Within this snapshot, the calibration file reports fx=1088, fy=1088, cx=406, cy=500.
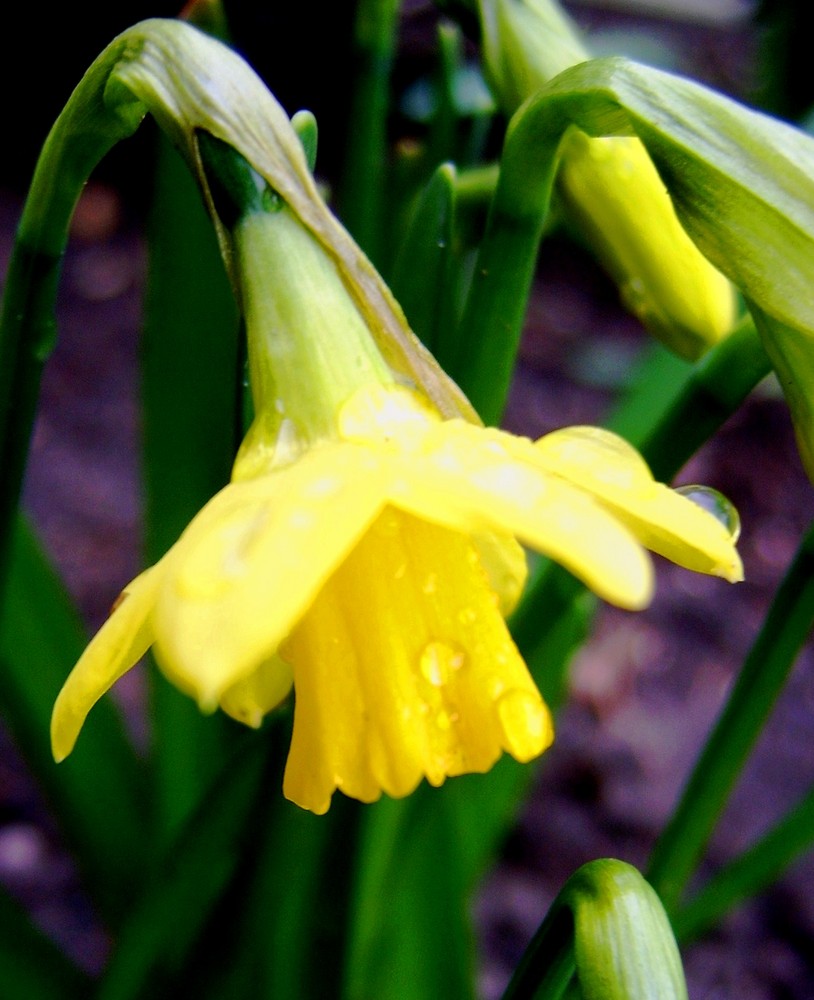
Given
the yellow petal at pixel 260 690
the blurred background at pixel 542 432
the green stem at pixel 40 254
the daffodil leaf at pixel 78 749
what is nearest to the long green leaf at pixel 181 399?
the daffodil leaf at pixel 78 749

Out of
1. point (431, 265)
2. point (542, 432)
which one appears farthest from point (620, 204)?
point (542, 432)

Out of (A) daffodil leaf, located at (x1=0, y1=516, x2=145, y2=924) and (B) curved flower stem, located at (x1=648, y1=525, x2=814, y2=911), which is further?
(A) daffodil leaf, located at (x1=0, y1=516, x2=145, y2=924)

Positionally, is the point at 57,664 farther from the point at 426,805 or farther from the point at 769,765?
the point at 769,765

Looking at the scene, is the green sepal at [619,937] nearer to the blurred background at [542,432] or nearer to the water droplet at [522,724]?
the water droplet at [522,724]

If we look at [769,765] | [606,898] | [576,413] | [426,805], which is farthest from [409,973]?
[576,413]

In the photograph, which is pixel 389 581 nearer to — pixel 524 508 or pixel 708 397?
pixel 524 508

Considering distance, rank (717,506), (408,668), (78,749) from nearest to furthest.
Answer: (408,668) < (717,506) < (78,749)

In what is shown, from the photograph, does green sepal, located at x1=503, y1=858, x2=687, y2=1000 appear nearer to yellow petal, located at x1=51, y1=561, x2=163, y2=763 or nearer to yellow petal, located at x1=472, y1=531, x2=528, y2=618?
yellow petal, located at x1=472, y1=531, x2=528, y2=618

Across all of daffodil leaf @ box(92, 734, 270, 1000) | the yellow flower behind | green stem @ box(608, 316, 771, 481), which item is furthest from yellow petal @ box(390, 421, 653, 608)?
daffodil leaf @ box(92, 734, 270, 1000)
